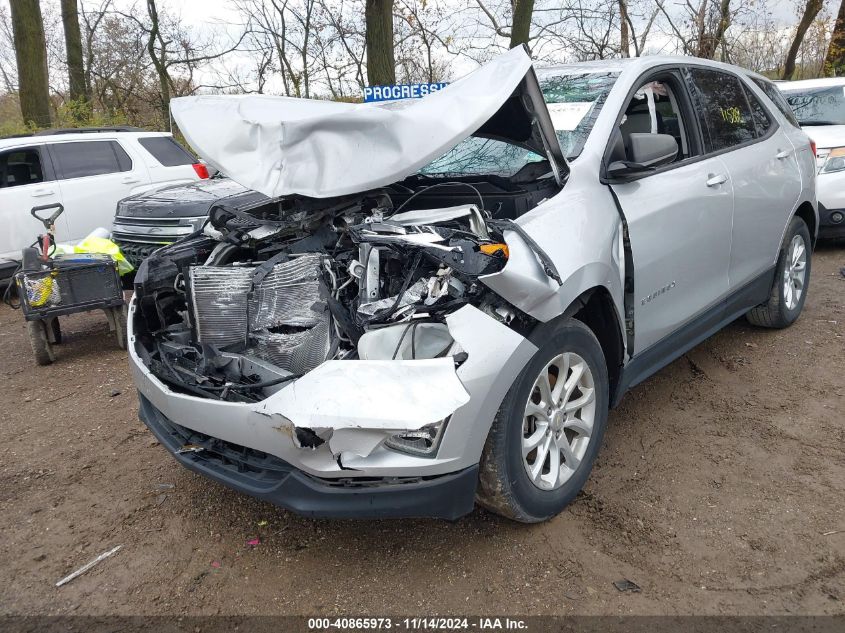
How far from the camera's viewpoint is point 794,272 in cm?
487

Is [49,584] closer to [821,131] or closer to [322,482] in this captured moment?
[322,482]

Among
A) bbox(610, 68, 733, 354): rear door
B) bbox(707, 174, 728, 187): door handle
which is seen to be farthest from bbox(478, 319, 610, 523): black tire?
bbox(707, 174, 728, 187): door handle

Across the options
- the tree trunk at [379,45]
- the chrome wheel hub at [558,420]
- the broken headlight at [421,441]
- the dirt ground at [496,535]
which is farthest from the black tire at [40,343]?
the tree trunk at [379,45]

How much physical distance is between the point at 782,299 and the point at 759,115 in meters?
1.29

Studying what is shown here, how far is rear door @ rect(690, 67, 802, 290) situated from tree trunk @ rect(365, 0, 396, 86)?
22.5 feet

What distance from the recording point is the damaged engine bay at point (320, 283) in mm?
2395

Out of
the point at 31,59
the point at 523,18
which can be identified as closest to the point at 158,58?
the point at 31,59

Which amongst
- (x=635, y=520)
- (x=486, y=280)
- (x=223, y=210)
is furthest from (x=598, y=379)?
(x=223, y=210)

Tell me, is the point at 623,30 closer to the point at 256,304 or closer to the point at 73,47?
the point at 73,47

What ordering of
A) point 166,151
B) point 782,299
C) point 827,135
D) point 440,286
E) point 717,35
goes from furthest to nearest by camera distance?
point 717,35, point 166,151, point 827,135, point 782,299, point 440,286

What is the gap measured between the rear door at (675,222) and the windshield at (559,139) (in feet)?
0.59

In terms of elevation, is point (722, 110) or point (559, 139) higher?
point (722, 110)

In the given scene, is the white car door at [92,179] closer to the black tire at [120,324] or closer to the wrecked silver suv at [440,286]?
the black tire at [120,324]

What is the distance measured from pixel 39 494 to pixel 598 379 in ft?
9.07
